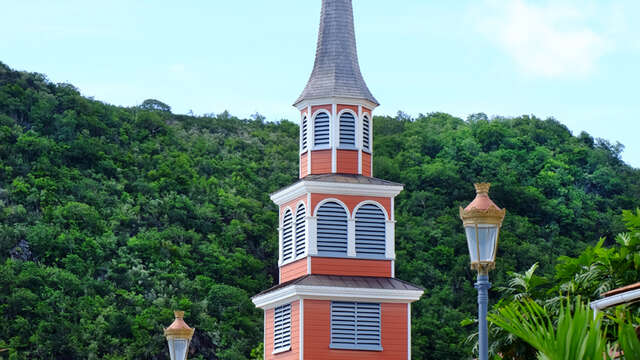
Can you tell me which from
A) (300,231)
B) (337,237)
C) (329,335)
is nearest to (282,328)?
(329,335)

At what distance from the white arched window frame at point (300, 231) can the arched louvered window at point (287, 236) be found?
402 millimetres

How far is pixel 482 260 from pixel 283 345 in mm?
21973

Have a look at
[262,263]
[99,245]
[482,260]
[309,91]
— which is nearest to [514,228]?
[262,263]

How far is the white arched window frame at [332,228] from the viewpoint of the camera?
3556 cm

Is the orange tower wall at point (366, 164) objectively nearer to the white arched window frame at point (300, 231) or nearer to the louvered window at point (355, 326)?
the white arched window frame at point (300, 231)

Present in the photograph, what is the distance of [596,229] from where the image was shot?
90.0 metres

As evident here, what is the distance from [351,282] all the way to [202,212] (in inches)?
2235

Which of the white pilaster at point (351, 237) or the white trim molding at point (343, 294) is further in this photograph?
the white pilaster at point (351, 237)

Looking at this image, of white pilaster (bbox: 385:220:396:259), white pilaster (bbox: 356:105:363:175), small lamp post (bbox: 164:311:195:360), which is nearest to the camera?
small lamp post (bbox: 164:311:195:360)

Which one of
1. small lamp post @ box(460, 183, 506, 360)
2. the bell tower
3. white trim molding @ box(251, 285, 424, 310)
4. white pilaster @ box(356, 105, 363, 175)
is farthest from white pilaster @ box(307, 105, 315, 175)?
small lamp post @ box(460, 183, 506, 360)

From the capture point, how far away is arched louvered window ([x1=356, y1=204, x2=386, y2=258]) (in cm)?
3588

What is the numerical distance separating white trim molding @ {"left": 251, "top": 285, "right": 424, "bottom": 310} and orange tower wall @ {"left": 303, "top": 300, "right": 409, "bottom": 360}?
0.21 m

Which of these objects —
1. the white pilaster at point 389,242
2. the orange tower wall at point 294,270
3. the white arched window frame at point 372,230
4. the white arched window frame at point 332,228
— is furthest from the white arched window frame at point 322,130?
the orange tower wall at point 294,270

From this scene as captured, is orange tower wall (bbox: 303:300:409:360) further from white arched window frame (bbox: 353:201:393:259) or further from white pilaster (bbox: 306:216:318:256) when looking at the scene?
white arched window frame (bbox: 353:201:393:259)
